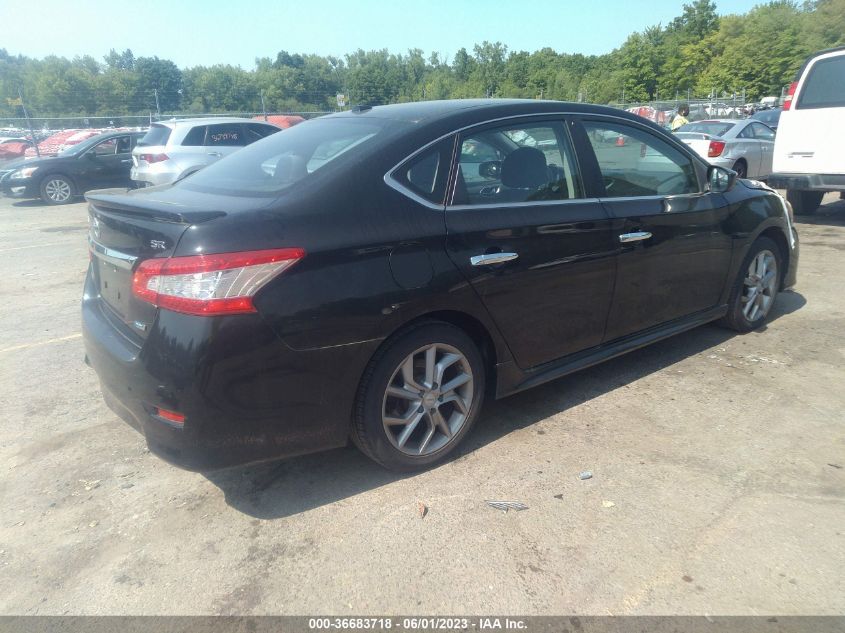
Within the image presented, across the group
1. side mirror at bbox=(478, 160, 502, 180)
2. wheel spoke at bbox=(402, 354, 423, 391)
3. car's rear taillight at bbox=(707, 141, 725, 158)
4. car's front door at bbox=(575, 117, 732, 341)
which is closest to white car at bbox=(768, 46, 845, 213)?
car's rear taillight at bbox=(707, 141, 725, 158)

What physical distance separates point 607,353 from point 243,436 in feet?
7.31

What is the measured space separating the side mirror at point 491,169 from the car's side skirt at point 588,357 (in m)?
0.99

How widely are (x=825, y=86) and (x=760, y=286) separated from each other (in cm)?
543

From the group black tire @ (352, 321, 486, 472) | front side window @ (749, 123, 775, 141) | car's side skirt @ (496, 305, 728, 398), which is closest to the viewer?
black tire @ (352, 321, 486, 472)

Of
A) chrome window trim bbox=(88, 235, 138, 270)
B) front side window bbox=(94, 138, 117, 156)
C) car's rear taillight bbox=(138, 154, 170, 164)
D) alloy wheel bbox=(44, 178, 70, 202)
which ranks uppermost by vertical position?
chrome window trim bbox=(88, 235, 138, 270)

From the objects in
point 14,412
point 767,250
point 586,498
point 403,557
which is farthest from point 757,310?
point 14,412

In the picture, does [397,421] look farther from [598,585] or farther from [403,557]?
[598,585]

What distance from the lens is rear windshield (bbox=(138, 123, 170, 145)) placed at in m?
12.1

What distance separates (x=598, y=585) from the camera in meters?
2.43

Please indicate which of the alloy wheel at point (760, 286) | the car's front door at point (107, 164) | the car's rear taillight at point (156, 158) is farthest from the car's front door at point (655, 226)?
the car's front door at point (107, 164)

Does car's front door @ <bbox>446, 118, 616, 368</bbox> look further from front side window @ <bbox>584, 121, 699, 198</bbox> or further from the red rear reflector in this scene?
the red rear reflector

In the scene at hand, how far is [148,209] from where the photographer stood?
2734 mm

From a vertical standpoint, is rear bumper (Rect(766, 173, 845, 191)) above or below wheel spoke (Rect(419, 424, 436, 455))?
above

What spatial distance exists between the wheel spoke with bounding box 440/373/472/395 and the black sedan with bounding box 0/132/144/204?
13.8 meters
